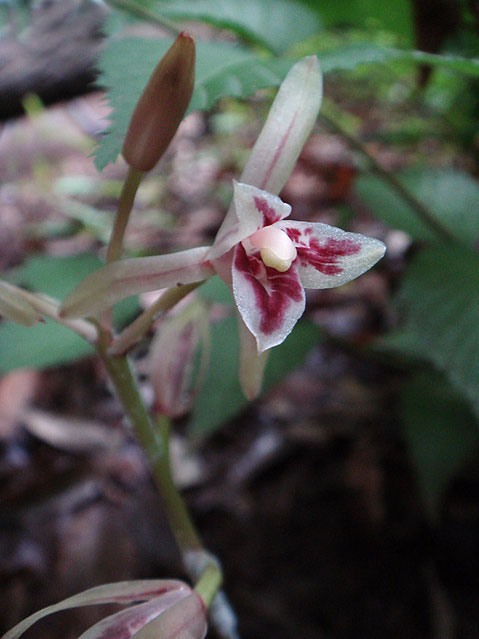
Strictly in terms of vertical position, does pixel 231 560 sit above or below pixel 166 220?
above

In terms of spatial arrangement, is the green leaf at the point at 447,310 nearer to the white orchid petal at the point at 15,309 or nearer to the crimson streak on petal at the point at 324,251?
→ the crimson streak on petal at the point at 324,251

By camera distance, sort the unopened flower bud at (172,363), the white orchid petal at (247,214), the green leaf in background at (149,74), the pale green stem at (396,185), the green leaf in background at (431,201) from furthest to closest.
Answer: the green leaf in background at (431,201), the pale green stem at (396,185), the unopened flower bud at (172,363), the green leaf in background at (149,74), the white orchid petal at (247,214)

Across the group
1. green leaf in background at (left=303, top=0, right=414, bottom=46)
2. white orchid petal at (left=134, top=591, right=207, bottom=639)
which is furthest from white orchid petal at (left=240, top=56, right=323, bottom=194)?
green leaf in background at (left=303, top=0, right=414, bottom=46)

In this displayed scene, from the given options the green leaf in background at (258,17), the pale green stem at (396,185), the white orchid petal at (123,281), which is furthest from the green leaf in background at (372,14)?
the white orchid petal at (123,281)

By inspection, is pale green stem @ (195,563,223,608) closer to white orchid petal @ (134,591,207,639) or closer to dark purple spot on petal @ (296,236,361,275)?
white orchid petal @ (134,591,207,639)

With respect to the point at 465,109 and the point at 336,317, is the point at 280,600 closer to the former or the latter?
the point at 336,317

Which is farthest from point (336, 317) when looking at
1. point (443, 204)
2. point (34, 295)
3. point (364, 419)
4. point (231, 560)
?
point (34, 295)

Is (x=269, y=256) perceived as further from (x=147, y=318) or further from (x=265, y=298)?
(x=147, y=318)
